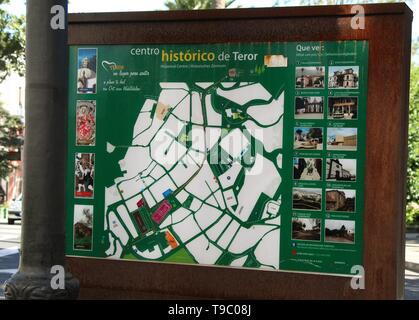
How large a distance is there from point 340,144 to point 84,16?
279cm

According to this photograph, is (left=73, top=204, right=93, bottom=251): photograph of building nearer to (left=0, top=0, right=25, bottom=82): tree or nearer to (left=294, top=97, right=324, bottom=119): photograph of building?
(left=294, top=97, right=324, bottom=119): photograph of building

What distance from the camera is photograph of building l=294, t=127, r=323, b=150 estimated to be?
5613 millimetres

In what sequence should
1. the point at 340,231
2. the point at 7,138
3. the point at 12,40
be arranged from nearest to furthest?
1. the point at 340,231
2. the point at 12,40
3. the point at 7,138

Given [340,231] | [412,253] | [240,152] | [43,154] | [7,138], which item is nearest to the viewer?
[43,154]

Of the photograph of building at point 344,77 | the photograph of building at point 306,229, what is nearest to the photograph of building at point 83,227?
the photograph of building at point 306,229

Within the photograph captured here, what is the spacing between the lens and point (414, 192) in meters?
22.2

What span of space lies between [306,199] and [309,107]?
0.81 metres

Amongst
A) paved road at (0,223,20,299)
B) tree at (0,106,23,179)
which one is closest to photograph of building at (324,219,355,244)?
paved road at (0,223,20,299)

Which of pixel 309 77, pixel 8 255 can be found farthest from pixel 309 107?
pixel 8 255

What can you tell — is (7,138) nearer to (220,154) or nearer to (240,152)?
(220,154)

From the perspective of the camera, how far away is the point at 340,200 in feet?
18.2

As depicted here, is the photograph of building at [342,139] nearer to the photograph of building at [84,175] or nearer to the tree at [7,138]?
the photograph of building at [84,175]
